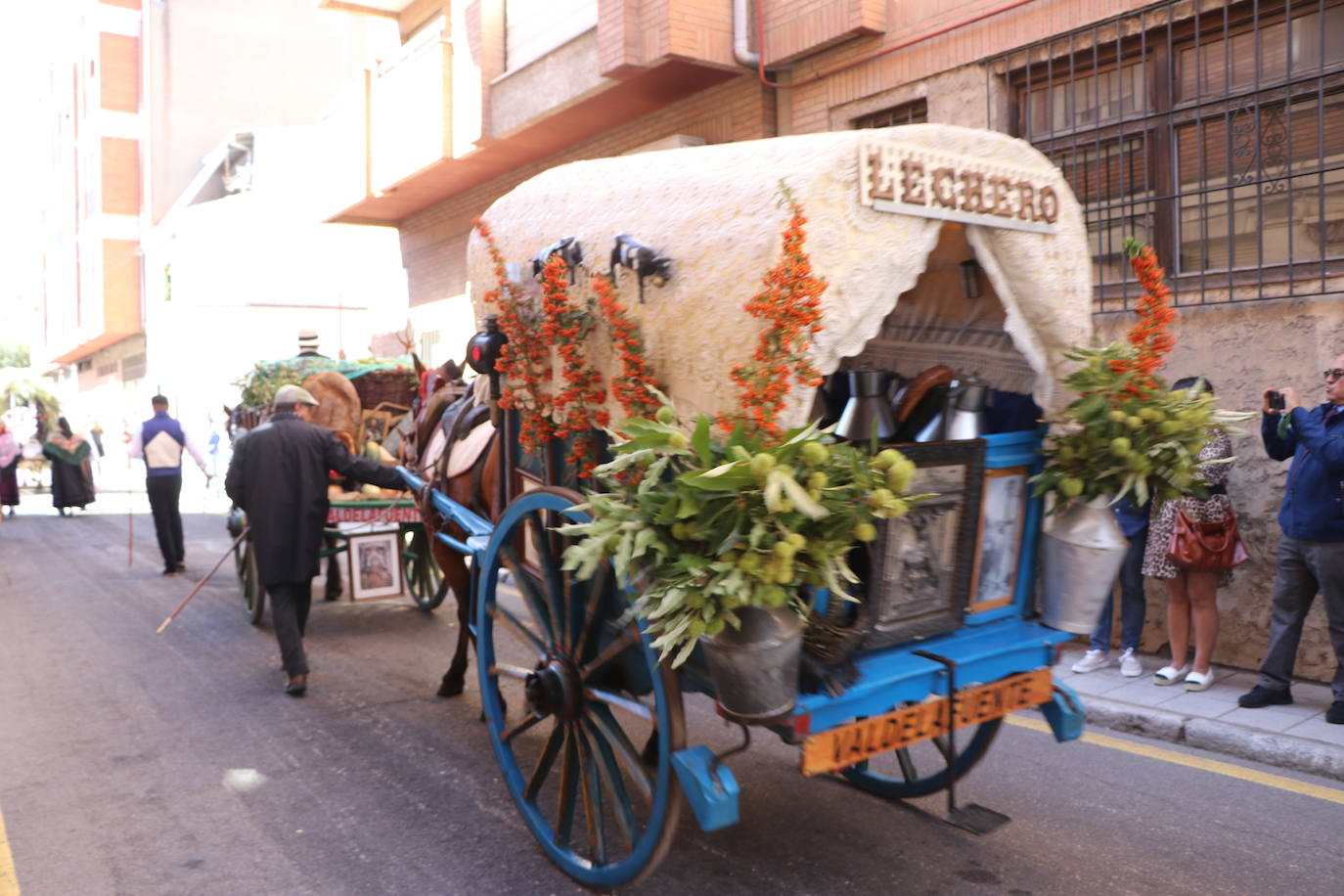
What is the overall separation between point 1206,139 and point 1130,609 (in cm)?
315

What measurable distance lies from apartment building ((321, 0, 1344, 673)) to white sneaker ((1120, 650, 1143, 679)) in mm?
614

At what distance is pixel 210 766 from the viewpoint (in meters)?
4.96

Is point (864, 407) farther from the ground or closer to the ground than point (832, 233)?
closer to the ground

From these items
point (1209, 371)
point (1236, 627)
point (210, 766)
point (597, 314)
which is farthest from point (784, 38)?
point (210, 766)

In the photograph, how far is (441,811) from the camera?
4352mm

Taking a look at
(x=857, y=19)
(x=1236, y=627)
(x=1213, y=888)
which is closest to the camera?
(x=1213, y=888)

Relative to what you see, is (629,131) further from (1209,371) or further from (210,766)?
(210,766)

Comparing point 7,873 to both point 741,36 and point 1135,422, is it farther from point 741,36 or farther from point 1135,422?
point 741,36

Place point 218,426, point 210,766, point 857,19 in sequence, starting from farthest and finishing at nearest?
point 218,426 → point 857,19 → point 210,766

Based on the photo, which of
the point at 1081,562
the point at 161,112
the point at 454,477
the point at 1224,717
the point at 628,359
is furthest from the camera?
the point at 161,112

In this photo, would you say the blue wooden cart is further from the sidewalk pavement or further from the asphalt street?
the sidewalk pavement

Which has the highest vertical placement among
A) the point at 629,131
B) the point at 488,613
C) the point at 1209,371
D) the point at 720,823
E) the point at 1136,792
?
the point at 629,131

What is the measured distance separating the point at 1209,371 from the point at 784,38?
5.00m

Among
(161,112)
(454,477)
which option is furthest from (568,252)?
(161,112)
